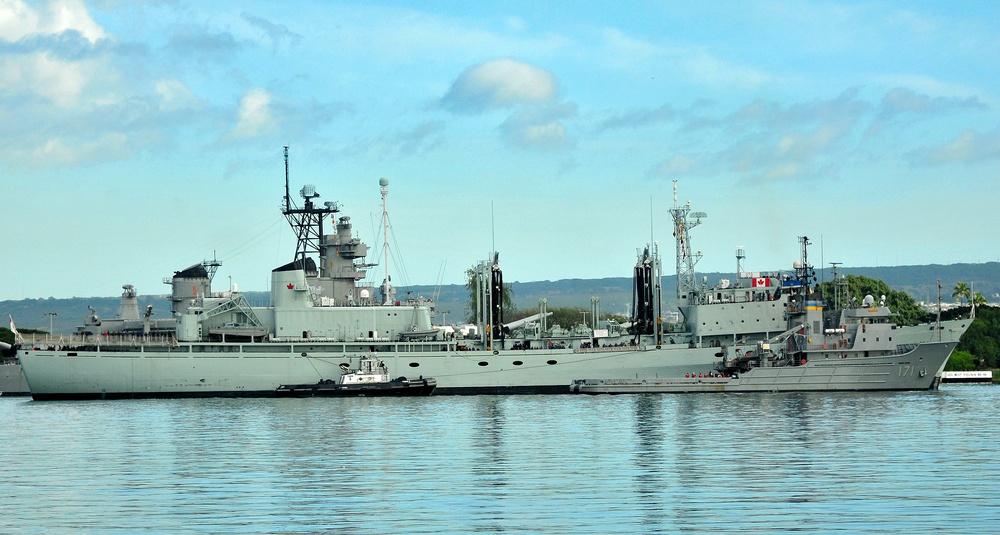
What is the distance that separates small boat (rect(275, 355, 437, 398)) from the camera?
200 ft

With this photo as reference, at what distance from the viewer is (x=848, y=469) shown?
29.4 m

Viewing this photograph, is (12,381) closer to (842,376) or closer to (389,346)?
(389,346)

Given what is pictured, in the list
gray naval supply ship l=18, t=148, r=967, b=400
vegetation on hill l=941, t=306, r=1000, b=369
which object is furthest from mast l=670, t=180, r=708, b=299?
vegetation on hill l=941, t=306, r=1000, b=369

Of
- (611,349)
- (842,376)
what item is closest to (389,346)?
(611,349)

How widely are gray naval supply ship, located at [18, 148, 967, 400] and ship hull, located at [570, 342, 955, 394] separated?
1733 millimetres

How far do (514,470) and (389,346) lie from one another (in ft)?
113

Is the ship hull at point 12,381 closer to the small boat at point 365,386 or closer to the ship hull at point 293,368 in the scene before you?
the ship hull at point 293,368

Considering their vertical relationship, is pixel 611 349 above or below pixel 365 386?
above

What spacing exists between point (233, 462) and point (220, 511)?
834 cm

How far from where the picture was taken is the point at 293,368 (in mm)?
63000

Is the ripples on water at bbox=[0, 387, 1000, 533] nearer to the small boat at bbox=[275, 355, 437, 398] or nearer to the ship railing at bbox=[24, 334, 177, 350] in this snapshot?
the small boat at bbox=[275, 355, 437, 398]

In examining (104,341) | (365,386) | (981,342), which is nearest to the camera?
(365,386)

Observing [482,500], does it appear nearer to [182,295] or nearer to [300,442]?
[300,442]

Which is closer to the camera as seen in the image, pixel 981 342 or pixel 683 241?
pixel 683 241
